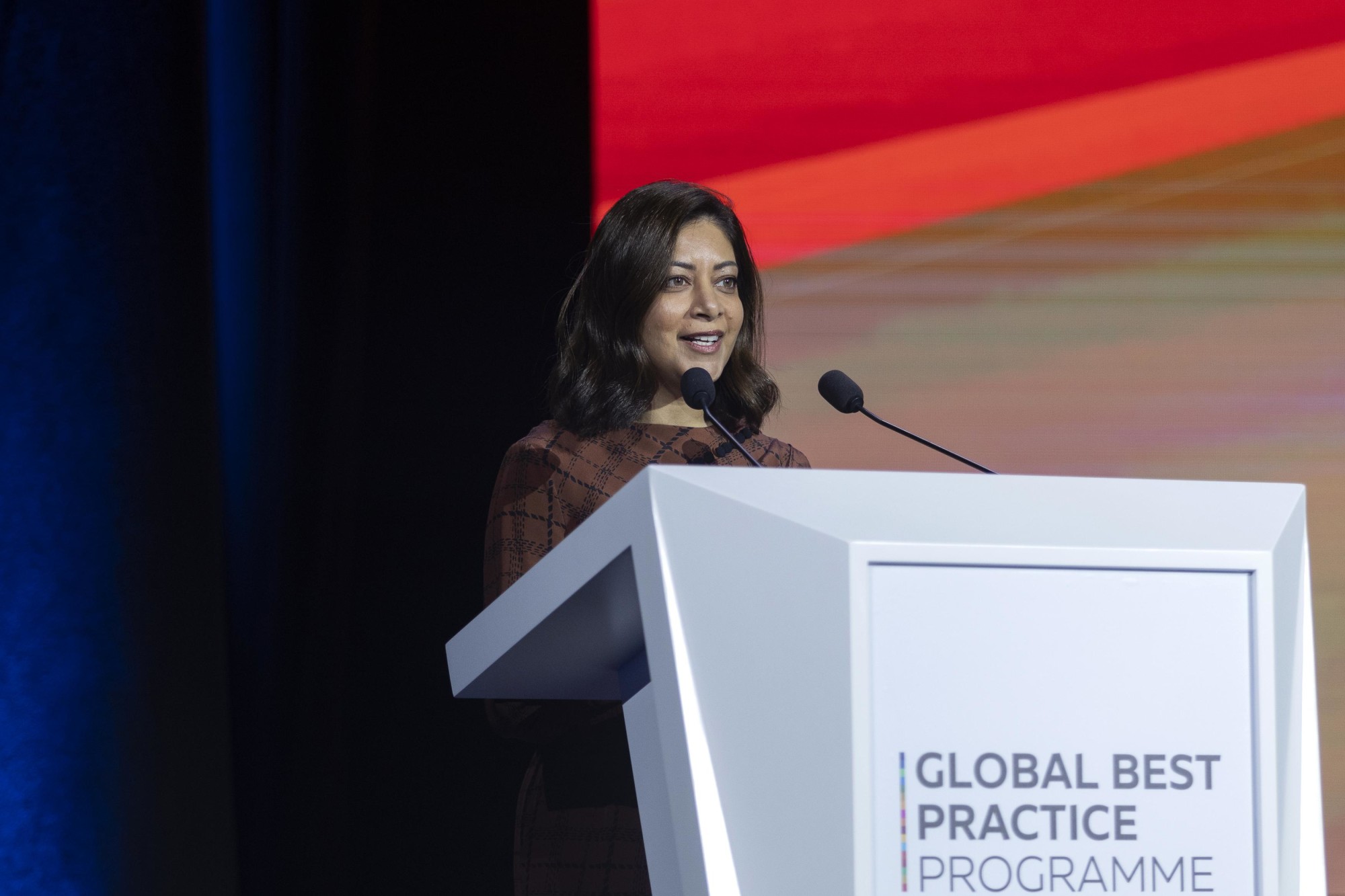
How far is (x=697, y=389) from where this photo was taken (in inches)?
47.2

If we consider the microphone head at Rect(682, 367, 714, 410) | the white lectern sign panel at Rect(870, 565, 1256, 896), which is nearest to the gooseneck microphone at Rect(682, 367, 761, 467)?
the microphone head at Rect(682, 367, 714, 410)

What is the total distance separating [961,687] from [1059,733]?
6 cm

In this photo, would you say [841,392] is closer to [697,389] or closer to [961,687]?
[697,389]

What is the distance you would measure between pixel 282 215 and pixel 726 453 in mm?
888

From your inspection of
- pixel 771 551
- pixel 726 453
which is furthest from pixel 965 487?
pixel 726 453

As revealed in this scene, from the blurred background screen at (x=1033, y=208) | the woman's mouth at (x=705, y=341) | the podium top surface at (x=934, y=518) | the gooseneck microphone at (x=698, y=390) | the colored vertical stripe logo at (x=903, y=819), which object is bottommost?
the colored vertical stripe logo at (x=903, y=819)

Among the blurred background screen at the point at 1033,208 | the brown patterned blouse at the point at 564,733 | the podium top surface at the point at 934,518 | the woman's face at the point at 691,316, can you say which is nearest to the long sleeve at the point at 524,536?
the brown patterned blouse at the point at 564,733

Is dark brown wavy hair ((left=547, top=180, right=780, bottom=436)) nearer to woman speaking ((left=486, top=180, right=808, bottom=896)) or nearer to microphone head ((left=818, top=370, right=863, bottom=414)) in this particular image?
Result: woman speaking ((left=486, top=180, right=808, bottom=896))

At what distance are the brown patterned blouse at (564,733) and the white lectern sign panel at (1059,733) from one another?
531 mm

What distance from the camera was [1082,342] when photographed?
6.89ft

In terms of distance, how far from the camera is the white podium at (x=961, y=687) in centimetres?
68

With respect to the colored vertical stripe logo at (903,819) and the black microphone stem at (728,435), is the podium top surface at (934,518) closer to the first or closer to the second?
the colored vertical stripe logo at (903,819)

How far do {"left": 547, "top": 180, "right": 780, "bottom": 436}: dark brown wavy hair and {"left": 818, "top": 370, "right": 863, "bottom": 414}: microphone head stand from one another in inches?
16.3

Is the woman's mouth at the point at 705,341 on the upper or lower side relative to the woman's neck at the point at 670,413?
upper
